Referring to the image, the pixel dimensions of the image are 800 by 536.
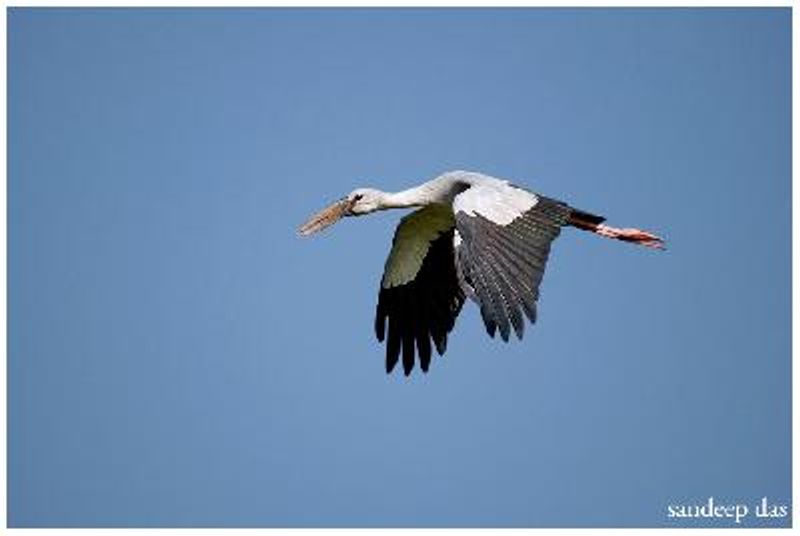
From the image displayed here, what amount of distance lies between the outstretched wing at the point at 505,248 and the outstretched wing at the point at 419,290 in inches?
78.9

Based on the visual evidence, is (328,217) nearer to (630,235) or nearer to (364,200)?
(364,200)

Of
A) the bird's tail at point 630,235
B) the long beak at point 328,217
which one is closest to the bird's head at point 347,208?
the long beak at point 328,217

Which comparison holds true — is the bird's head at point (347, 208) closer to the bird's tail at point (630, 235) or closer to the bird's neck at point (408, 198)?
the bird's neck at point (408, 198)

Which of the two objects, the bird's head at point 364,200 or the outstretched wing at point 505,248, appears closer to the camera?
the outstretched wing at point 505,248

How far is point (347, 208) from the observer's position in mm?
14703

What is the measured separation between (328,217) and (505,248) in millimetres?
3838

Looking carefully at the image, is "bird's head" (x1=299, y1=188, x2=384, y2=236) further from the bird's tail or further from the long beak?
the bird's tail

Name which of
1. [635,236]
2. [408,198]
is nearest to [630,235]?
[635,236]

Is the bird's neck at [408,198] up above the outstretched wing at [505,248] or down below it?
above

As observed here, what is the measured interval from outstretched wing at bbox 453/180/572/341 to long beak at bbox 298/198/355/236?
2.59 m

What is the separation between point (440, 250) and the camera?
14.4 metres

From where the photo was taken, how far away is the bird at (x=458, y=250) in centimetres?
1090
